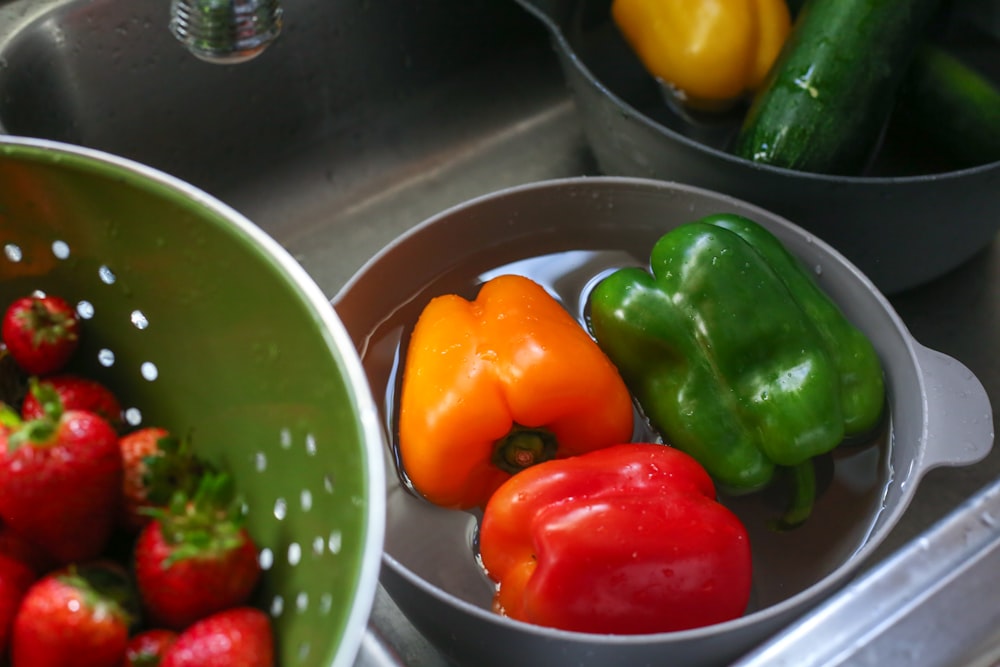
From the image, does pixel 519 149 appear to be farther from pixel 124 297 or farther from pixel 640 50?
pixel 124 297

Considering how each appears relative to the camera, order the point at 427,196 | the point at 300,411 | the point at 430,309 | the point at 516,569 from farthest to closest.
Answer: the point at 427,196 < the point at 430,309 < the point at 516,569 < the point at 300,411

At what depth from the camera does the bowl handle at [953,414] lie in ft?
2.06

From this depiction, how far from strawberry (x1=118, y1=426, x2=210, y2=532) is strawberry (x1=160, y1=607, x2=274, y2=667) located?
0.25 ft

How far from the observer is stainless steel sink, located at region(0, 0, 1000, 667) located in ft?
2.79

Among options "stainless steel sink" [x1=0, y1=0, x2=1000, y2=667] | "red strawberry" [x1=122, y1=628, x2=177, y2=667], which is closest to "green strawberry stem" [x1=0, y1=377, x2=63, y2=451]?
"red strawberry" [x1=122, y1=628, x2=177, y2=667]

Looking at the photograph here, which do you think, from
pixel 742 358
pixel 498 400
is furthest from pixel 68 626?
pixel 742 358

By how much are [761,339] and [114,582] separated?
454 mm

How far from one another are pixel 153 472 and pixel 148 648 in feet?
0.31

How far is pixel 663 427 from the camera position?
0.71 m

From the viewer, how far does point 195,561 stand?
1.50 feet

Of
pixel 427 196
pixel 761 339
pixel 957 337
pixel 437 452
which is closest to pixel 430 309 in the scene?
pixel 437 452

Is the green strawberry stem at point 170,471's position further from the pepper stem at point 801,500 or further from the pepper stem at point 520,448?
the pepper stem at point 801,500

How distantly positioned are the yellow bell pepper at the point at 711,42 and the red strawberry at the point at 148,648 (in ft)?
2.24

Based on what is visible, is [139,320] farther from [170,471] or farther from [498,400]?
[498,400]
